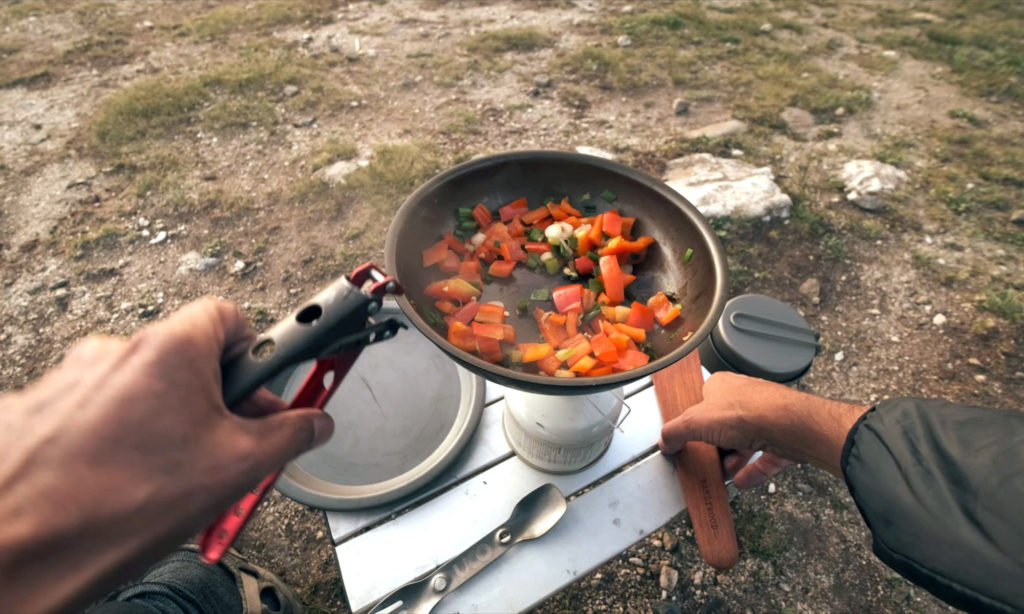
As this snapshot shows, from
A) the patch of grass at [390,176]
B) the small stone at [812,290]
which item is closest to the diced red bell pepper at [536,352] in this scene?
the patch of grass at [390,176]

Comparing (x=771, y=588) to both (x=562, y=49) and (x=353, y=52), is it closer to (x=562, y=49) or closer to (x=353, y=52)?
(x=562, y=49)

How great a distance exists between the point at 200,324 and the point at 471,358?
2.47ft

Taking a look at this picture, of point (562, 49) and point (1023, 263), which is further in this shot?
point (562, 49)

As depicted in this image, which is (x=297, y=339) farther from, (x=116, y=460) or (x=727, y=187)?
(x=727, y=187)

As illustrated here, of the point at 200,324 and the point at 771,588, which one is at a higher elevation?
the point at 200,324

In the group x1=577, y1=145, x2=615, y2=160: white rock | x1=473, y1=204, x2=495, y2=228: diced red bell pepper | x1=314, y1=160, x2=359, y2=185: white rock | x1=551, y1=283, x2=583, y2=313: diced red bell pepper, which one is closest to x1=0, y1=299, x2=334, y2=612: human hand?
x1=551, y1=283, x2=583, y2=313: diced red bell pepper

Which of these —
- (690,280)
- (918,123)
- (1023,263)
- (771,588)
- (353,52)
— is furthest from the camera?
(353,52)

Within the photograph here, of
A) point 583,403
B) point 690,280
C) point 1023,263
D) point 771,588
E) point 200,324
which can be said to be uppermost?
point 200,324

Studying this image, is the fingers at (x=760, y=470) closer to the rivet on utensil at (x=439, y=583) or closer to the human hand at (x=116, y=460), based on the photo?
the rivet on utensil at (x=439, y=583)

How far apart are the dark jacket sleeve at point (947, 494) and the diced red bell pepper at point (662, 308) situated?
0.70m

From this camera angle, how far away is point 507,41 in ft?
20.2


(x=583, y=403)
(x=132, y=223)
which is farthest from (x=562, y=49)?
(x=583, y=403)

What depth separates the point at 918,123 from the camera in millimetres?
5301

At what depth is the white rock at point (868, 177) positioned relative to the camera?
15.2ft
